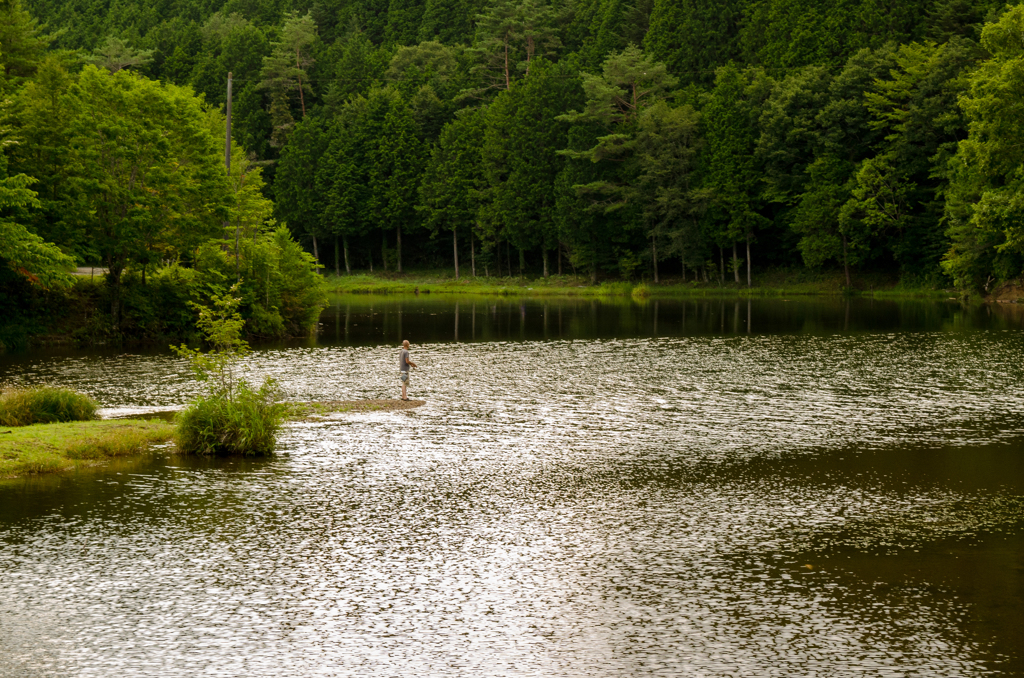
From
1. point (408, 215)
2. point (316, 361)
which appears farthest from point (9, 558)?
point (408, 215)

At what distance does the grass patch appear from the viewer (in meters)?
18.2

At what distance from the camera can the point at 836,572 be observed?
1247 cm

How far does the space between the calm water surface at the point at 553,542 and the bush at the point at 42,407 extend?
2.18 m

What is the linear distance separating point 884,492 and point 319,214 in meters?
104

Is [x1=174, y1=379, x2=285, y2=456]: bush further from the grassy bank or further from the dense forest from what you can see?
the grassy bank

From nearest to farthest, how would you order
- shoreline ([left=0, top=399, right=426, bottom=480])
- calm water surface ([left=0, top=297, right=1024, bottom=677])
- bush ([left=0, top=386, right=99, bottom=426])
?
calm water surface ([left=0, top=297, right=1024, bottom=677]) → shoreline ([left=0, top=399, right=426, bottom=480]) → bush ([left=0, top=386, right=99, bottom=426])

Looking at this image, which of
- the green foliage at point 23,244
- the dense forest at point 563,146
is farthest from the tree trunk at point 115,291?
the green foliage at point 23,244

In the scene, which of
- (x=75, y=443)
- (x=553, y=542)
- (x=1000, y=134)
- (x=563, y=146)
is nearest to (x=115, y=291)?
(x=75, y=443)

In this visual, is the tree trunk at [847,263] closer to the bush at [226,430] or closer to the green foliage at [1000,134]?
the green foliage at [1000,134]

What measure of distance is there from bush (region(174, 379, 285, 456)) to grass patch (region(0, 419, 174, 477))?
1.02 meters

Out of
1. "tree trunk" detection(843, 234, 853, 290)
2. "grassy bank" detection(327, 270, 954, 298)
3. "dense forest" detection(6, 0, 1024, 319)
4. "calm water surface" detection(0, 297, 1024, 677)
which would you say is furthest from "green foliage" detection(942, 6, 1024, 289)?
"calm water surface" detection(0, 297, 1024, 677)

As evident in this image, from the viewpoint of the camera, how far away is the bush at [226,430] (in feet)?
64.5

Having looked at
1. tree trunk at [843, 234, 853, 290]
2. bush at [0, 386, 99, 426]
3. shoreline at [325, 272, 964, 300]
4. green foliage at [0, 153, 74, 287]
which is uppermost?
green foliage at [0, 153, 74, 287]

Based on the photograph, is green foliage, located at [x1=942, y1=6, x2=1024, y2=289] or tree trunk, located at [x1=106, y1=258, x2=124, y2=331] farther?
green foliage, located at [x1=942, y1=6, x2=1024, y2=289]
